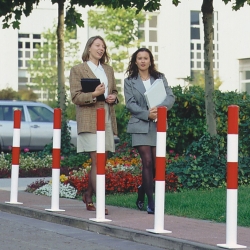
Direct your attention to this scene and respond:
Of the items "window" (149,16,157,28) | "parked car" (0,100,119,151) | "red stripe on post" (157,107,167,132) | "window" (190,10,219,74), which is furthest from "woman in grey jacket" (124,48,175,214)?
"window" (149,16,157,28)

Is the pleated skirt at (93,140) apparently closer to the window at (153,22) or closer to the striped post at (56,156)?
the striped post at (56,156)

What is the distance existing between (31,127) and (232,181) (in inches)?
689

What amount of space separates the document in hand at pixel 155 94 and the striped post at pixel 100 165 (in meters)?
0.78

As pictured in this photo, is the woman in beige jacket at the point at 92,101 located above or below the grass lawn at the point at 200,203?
above

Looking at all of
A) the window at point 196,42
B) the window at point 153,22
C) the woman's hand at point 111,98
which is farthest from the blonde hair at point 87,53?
the window at point 153,22

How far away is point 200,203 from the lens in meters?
10.4

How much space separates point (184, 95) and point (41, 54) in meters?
34.8

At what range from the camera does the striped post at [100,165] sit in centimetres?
888

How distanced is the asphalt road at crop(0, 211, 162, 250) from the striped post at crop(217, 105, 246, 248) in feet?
2.65

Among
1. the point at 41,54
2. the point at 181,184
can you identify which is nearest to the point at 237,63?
the point at 41,54

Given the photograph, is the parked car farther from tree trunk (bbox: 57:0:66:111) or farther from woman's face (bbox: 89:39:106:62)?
woman's face (bbox: 89:39:106:62)

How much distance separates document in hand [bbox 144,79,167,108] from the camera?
9.49 m

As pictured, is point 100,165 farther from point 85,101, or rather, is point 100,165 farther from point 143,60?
point 143,60

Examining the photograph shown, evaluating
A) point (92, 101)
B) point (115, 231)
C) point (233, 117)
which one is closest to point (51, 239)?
point (115, 231)
